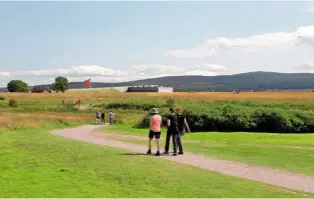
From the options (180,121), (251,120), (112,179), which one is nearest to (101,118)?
(251,120)

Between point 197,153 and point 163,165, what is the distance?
480cm

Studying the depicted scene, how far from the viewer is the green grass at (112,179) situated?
1286cm

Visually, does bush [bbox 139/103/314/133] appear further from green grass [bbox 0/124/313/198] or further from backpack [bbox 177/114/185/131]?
green grass [bbox 0/124/313/198]

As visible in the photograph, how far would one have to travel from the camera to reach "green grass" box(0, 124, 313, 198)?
42.2 feet

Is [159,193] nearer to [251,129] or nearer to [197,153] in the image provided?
[197,153]

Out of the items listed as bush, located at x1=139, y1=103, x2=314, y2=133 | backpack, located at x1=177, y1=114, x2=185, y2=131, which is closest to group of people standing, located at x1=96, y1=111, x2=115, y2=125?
bush, located at x1=139, y1=103, x2=314, y2=133

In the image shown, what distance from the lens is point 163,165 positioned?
1745 cm

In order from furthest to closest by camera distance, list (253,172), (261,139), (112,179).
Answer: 1. (261,139)
2. (253,172)
3. (112,179)

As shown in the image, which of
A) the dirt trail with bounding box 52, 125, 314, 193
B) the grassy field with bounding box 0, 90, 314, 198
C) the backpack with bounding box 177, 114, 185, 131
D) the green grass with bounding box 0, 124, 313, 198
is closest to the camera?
the green grass with bounding box 0, 124, 313, 198

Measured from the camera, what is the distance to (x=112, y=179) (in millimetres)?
14781

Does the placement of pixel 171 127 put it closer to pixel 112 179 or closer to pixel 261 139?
pixel 112 179

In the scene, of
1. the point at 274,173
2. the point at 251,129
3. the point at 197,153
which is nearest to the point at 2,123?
the point at 251,129

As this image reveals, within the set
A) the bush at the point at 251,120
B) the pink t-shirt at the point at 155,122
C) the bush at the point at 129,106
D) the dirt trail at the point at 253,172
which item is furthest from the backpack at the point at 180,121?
the bush at the point at 129,106

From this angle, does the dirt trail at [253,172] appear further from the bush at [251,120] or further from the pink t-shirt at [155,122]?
the bush at [251,120]
